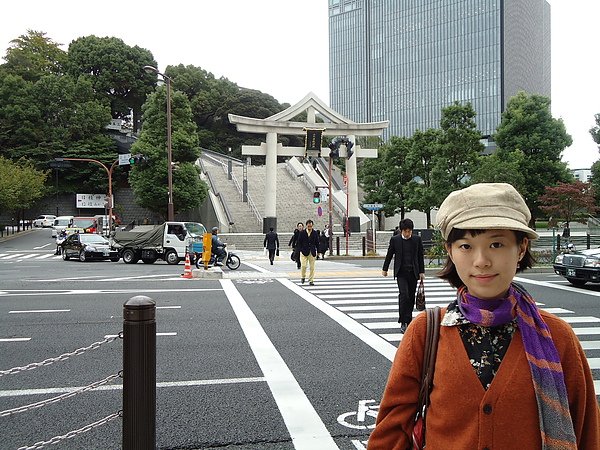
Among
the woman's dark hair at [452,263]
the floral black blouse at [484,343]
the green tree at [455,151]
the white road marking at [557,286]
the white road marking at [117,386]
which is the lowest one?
the white road marking at [557,286]

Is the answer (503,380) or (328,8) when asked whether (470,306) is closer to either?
(503,380)

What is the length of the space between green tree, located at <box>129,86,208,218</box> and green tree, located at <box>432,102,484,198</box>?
18.7 meters

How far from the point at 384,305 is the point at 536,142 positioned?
28647mm

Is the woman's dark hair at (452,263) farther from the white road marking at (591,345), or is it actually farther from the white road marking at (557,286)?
the white road marking at (557,286)

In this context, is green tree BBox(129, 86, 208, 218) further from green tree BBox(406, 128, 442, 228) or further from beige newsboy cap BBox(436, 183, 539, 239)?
beige newsboy cap BBox(436, 183, 539, 239)

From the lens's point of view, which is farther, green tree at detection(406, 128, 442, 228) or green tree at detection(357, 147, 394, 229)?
green tree at detection(357, 147, 394, 229)

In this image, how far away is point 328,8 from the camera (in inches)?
5089

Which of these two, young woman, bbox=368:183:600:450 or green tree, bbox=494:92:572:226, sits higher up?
green tree, bbox=494:92:572:226

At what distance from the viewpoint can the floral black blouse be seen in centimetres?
185

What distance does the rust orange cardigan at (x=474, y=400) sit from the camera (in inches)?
70.6

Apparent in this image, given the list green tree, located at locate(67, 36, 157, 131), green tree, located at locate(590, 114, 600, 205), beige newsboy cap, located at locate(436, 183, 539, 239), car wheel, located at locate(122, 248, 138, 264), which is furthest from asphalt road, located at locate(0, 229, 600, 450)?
green tree, located at locate(67, 36, 157, 131)

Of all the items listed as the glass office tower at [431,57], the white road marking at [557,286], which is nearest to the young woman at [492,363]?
the white road marking at [557,286]

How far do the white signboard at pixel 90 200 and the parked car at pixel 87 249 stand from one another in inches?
1096

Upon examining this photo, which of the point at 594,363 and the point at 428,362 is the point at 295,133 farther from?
the point at 428,362
